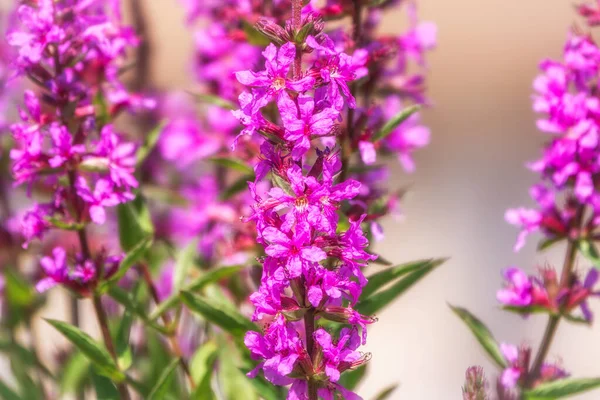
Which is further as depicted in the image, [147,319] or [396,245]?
[396,245]

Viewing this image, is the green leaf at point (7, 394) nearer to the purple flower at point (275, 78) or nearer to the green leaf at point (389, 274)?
the green leaf at point (389, 274)

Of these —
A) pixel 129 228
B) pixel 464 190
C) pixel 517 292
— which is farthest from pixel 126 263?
pixel 464 190

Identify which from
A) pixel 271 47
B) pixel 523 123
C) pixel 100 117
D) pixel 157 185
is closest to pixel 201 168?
pixel 157 185

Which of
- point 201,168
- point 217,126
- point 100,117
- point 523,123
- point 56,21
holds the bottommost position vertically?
point 523,123

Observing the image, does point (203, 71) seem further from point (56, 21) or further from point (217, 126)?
point (56, 21)

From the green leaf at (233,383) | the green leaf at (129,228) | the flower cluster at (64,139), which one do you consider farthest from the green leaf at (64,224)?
the green leaf at (233,383)

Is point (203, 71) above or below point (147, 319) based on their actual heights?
above

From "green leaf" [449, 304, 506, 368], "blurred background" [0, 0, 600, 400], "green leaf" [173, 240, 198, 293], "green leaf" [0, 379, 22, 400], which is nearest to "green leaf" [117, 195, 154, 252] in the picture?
"green leaf" [173, 240, 198, 293]
